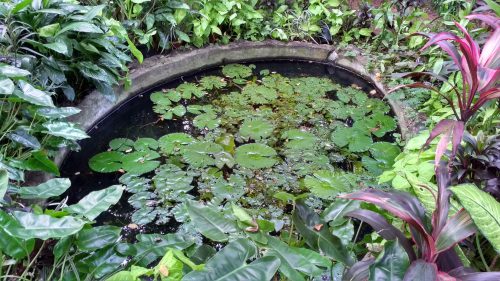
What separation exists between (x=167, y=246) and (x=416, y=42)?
325 centimetres

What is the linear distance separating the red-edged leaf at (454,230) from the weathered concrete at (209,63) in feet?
6.48

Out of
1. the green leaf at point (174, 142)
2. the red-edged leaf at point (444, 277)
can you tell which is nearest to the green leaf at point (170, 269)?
the red-edged leaf at point (444, 277)

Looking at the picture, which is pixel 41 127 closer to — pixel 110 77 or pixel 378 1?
pixel 110 77

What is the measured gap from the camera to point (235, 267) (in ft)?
3.92

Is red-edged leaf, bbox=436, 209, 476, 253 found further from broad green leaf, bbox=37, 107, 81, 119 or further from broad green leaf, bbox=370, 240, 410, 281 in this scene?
broad green leaf, bbox=37, 107, 81, 119

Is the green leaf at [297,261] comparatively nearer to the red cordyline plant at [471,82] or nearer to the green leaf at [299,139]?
the red cordyline plant at [471,82]

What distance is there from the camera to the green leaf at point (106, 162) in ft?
8.86

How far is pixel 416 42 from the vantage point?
3861 mm

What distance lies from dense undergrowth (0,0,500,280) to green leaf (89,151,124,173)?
0.04 feet

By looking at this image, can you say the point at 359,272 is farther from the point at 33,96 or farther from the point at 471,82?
the point at 33,96

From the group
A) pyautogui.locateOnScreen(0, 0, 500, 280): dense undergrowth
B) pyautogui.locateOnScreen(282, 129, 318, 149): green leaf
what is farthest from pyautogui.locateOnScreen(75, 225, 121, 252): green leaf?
pyautogui.locateOnScreen(282, 129, 318, 149): green leaf

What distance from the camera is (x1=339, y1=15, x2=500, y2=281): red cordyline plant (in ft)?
3.67

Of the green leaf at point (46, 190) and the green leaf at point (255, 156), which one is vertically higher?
the green leaf at point (46, 190)

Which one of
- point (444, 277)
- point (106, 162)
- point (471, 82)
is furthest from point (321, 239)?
point (106, 162)
